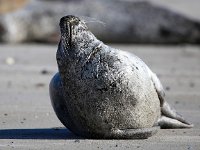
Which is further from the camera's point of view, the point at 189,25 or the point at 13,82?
the point at 189,25

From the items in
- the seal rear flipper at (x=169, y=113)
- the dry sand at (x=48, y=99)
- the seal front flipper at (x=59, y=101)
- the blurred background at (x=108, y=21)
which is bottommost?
the blurred background at (x=108, y=21)

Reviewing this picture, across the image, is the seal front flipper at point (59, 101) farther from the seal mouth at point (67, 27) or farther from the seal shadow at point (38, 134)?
the seal mouth at point (67, 27)

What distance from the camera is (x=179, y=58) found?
10930 mm

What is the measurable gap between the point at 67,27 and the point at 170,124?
1271 mm

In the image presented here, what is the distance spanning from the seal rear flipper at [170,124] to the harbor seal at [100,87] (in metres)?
0.50

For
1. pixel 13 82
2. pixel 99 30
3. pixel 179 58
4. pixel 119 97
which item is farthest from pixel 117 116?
pixel 99 30

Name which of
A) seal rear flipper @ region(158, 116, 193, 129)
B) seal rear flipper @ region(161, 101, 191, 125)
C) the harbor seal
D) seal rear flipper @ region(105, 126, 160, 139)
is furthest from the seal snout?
seal rear flipper @ region(158, 116, 193, 129)

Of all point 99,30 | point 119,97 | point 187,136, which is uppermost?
point 119,97

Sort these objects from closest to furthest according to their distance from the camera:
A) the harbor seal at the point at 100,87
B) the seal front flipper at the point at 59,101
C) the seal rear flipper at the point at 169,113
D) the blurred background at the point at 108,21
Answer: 1. the harbor seal at the point at 100,87
2. the seal front flipper at the point at 59,101
3. the seal rear flipper at the point at 169,113
4. the blurred background at the point at 108,21

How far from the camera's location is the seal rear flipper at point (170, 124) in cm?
572

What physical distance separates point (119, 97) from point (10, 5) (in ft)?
29.9

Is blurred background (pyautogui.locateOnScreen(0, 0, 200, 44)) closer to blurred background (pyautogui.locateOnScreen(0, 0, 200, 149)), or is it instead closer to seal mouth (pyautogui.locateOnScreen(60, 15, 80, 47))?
blurred background (pyautogui.locateOnScreen(0, 0, 200, 149))

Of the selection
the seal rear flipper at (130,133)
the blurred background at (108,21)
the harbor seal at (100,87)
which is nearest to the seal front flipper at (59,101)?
the harbor seal at (100,87)

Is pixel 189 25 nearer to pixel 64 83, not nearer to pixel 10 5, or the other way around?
pixel 10 5
